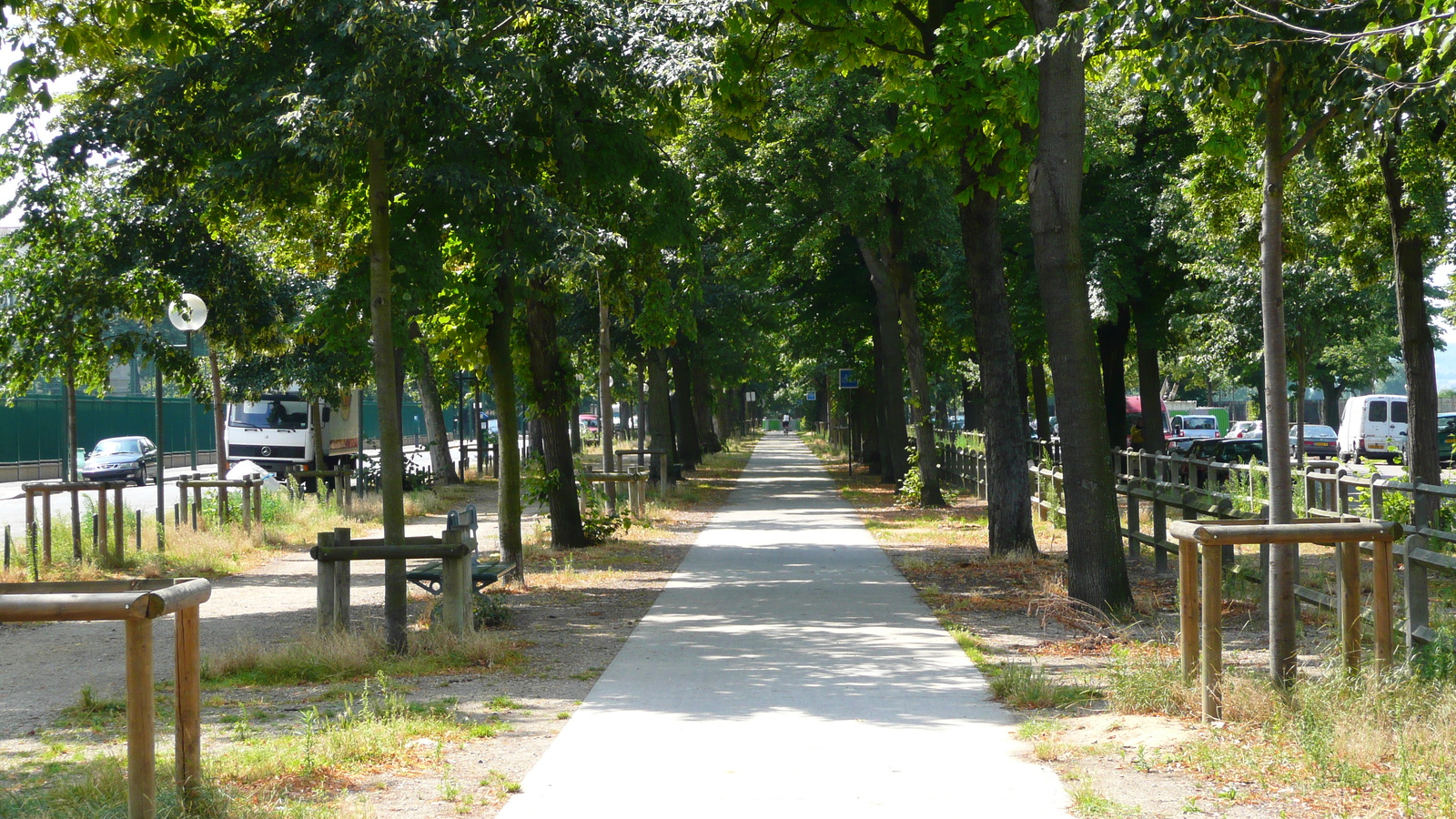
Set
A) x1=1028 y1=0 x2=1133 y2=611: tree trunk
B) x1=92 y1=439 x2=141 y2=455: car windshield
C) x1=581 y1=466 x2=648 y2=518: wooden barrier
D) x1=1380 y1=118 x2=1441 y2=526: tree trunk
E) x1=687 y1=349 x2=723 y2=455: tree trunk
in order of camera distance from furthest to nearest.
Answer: x1=687 y1=349 x2=723 y2=455: tree trunk, x1=92 y1=439 x2=141 y2=455: car windshield, x1=581 y1=466 x2=648 y2=518: wooden barrier, x1=1380 y1=118 x2=1441 y2=526: tree trunk, x1=1028 y1=0 x2=1133 y2=611: tree trunk

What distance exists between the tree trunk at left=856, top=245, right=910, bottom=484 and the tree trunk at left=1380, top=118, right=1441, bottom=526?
1086cm

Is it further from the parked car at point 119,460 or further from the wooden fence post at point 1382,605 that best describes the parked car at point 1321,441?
the wooden fence post at point 1382,605

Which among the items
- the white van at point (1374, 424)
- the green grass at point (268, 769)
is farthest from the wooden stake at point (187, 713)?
the white van at point (1374, 424)

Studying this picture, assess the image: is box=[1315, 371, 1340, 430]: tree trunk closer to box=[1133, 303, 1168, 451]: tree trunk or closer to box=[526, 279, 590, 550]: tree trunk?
box=[1133, 303, 1168, 451]: tree trunk

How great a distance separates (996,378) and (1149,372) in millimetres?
16673

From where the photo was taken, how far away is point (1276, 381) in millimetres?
7129

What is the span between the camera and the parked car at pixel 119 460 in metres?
39.9

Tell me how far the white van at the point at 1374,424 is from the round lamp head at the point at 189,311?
40.0 meters

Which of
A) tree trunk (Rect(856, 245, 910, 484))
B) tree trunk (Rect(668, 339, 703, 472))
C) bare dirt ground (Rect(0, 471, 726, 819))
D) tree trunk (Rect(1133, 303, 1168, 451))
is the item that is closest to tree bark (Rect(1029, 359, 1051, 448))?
tree trunk (Rect(1133, 303, 1168, 451))

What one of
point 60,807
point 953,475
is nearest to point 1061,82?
point 60,807

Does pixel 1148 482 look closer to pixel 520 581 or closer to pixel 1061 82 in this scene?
pixel 1061 82

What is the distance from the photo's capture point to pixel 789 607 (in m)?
11.8

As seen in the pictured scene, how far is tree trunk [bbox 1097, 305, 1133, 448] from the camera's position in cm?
2847

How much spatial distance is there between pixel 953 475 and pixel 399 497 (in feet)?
77.6
